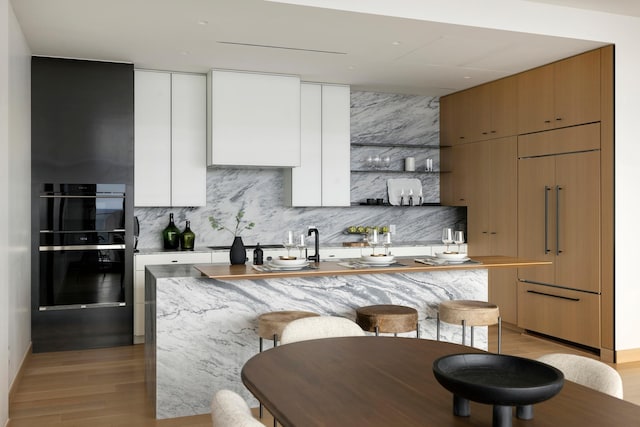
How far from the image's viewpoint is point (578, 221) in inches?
197

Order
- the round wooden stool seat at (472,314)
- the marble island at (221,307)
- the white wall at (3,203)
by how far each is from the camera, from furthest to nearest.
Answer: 1. the round wooden stool seat at (472,314)
2. the marble island at (221,307)
3. the white wall at (3,203)

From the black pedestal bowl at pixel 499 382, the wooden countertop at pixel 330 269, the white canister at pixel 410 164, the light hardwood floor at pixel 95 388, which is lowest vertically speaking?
the light hardwood floor at pixel 95 388

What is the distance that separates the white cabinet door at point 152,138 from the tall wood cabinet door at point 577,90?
11.7 feet

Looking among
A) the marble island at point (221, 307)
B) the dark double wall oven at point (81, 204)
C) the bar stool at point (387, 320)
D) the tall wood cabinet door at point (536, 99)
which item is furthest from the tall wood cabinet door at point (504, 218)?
the dark double wall oven at point (81, 204)

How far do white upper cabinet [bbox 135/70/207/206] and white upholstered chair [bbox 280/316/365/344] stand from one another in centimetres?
340

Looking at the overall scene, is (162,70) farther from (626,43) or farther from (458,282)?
(626,43)

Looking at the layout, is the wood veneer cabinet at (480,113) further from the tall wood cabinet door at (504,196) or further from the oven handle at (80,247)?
the oven handle at (80,247)

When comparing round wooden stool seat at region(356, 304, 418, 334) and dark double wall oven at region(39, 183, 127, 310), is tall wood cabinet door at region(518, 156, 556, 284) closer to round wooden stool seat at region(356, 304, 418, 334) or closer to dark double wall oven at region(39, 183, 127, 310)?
round wooden stool seat at region(356, 304, 418, 334)

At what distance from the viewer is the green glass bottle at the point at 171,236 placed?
5.76 meters

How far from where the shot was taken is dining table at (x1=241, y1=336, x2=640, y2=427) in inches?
60.3

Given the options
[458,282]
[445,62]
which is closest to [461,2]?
[445,62]

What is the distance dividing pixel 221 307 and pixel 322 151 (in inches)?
116

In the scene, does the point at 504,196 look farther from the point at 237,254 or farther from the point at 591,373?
the point at 591,373

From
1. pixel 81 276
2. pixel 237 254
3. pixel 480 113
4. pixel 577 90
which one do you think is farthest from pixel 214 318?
pixel 480 113
